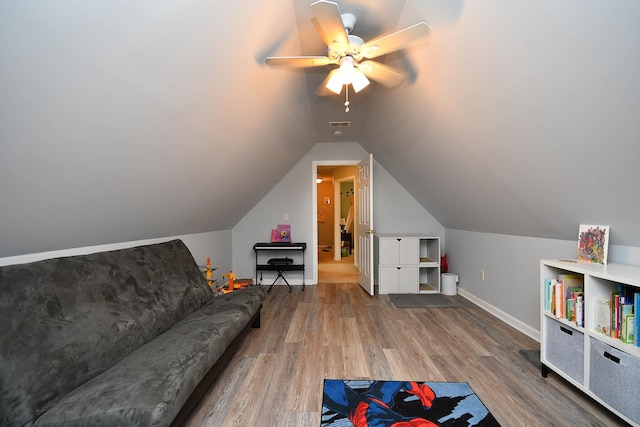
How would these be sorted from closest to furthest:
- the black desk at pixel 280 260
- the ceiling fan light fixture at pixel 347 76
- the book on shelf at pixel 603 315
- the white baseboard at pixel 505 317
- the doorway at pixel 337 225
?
the book on shelf at pixel 603 315
the ceiling fan light fixture at pixel 347 76
the white baseboard at pixel 505 317
the black desk at pixel 280 260
the doorway at pixel 337 225

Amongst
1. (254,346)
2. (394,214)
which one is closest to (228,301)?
(254,346)

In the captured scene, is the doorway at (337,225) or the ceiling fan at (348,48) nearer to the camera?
the ceiling fan at (348,48)

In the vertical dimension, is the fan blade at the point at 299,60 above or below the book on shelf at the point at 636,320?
above

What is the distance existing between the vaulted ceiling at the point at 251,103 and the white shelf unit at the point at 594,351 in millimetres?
412

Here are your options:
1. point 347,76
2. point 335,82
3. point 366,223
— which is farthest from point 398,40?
point 366,223

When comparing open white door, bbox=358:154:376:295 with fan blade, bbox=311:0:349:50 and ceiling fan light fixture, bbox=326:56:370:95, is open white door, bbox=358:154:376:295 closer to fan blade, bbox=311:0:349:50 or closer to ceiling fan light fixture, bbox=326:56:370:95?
ceiling fan light fixture, bbox=326:56:370:95

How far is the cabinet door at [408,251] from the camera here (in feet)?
14.2

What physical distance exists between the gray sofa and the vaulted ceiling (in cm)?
34

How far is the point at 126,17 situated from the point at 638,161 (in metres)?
2.61

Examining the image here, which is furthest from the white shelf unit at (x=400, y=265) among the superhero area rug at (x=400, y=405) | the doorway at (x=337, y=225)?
the superhero area rug at (x=400, y=405)

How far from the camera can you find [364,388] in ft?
6.45

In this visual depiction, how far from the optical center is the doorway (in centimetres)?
596

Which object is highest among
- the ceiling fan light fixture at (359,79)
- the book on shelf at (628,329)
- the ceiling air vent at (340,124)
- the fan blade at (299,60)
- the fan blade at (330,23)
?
the ceiling air vent at (340,124)

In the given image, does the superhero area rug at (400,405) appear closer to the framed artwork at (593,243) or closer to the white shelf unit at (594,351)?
the white shelf unit at (594,351)
